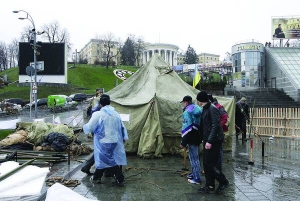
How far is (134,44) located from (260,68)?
64.4m

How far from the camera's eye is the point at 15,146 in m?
8.85

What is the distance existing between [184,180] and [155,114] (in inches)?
124

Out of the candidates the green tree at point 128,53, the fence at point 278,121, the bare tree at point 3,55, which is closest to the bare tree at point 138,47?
the green tree at point 128,53

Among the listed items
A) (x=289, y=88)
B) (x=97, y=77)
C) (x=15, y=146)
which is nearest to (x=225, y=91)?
(x=289, y=88)

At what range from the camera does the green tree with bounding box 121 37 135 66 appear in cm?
9525

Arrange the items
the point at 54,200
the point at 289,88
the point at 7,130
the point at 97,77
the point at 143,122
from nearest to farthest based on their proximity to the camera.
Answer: the point at 54,200, the point at 143,122, the point at 7,130, the point at 289,88, the point at 97,77

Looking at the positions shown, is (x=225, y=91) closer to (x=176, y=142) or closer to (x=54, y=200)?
(x=176, y=142)

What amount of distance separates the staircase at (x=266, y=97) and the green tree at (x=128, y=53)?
6434cm

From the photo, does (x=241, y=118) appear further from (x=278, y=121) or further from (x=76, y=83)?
(x=76, y=83)

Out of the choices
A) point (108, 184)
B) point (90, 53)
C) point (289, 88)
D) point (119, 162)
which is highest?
point (90, 53)

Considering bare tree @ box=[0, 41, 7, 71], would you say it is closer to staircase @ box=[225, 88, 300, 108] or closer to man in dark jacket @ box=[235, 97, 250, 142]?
staircase @ box=[225, 88, 300, 108]

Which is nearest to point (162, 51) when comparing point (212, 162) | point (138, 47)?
point (138, 47)

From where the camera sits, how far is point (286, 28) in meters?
44.4

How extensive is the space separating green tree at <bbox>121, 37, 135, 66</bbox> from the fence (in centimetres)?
8212
